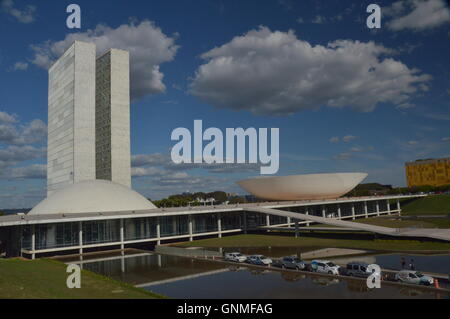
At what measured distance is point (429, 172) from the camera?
503ft

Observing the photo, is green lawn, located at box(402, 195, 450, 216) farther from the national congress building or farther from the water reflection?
the water reflection

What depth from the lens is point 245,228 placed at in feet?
198

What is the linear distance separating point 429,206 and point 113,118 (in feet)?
287

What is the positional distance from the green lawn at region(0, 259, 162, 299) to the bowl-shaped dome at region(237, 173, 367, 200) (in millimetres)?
49847

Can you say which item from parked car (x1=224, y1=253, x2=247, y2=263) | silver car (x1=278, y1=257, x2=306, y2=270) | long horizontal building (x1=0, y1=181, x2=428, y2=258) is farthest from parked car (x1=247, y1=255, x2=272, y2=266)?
long horizontal building (x1=0, y1=181, x2=428, y2=258)

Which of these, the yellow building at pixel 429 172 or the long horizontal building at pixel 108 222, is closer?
the long horizontal building at pixel 108 222

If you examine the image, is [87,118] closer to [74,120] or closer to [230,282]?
[74,120]

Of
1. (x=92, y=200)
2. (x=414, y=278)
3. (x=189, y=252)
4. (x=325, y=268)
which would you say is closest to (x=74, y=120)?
(x=92, y=200)

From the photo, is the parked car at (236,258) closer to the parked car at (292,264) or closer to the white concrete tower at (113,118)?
the parked car at (292,264)

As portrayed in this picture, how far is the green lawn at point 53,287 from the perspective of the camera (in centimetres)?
2105

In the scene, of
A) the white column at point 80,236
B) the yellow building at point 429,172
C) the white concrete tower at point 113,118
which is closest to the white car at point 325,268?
the white column at point 80,236

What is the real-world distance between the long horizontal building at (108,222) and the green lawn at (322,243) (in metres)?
2.49
